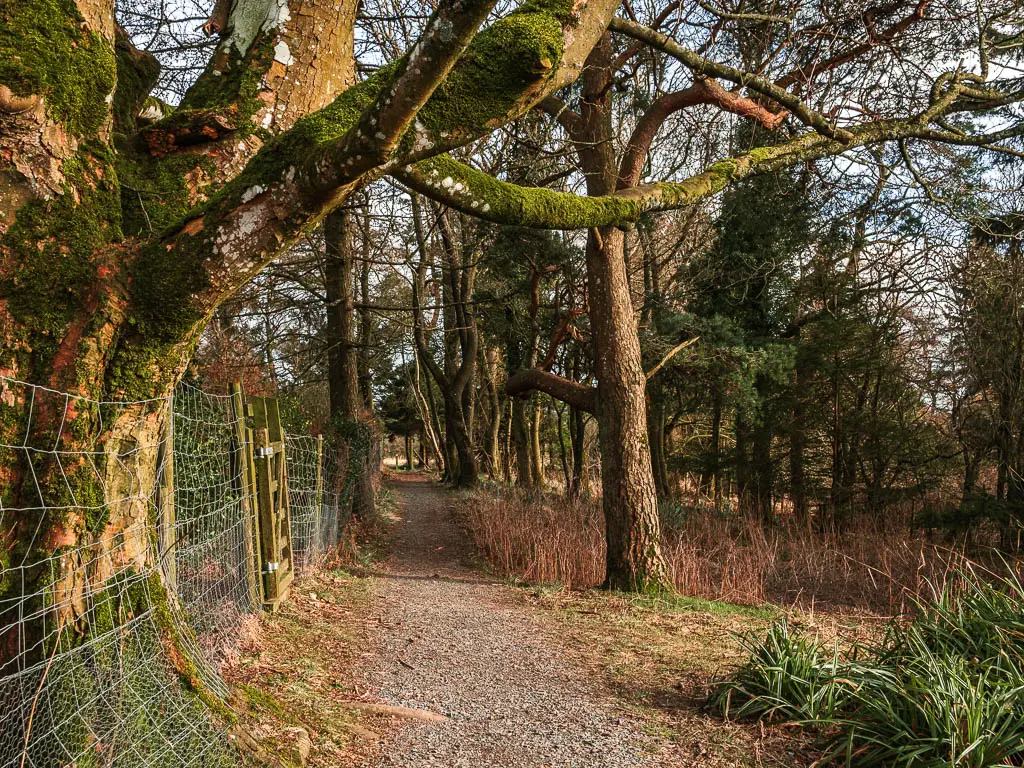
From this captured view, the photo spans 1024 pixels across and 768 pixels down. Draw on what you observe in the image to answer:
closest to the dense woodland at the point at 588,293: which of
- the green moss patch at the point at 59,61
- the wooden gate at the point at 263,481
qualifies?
the green moss patch at the point at 59,61

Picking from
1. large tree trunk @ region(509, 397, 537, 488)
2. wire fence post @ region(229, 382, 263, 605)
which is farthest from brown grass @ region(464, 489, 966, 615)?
large tree trunk @ region(509, 397, 537, 488)

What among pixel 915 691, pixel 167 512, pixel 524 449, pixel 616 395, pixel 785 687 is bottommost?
pixel 785 687

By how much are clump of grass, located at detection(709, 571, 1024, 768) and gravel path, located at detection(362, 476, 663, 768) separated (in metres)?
0.76

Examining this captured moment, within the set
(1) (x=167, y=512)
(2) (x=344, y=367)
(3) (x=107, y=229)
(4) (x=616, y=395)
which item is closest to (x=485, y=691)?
Answer: (1) (x=167, y=512)

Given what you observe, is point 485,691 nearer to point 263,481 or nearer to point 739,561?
point 263,481

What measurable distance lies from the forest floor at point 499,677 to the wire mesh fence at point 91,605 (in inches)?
23.3

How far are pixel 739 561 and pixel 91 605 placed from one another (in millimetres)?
7078

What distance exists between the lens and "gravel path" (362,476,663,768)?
337 centimetres

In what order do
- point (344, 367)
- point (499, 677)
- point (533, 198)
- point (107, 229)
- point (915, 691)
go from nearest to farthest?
point (107, 229) → point (915, 691) → point (533, 198) → point (499, 677) → point (344, 367)

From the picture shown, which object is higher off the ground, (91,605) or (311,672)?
(91,605)

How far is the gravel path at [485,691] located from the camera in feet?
11.1

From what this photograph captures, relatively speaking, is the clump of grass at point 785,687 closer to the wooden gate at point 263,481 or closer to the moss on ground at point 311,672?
the moss on ground at point 311,672

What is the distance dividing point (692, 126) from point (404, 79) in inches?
293

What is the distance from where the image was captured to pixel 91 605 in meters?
2.63
